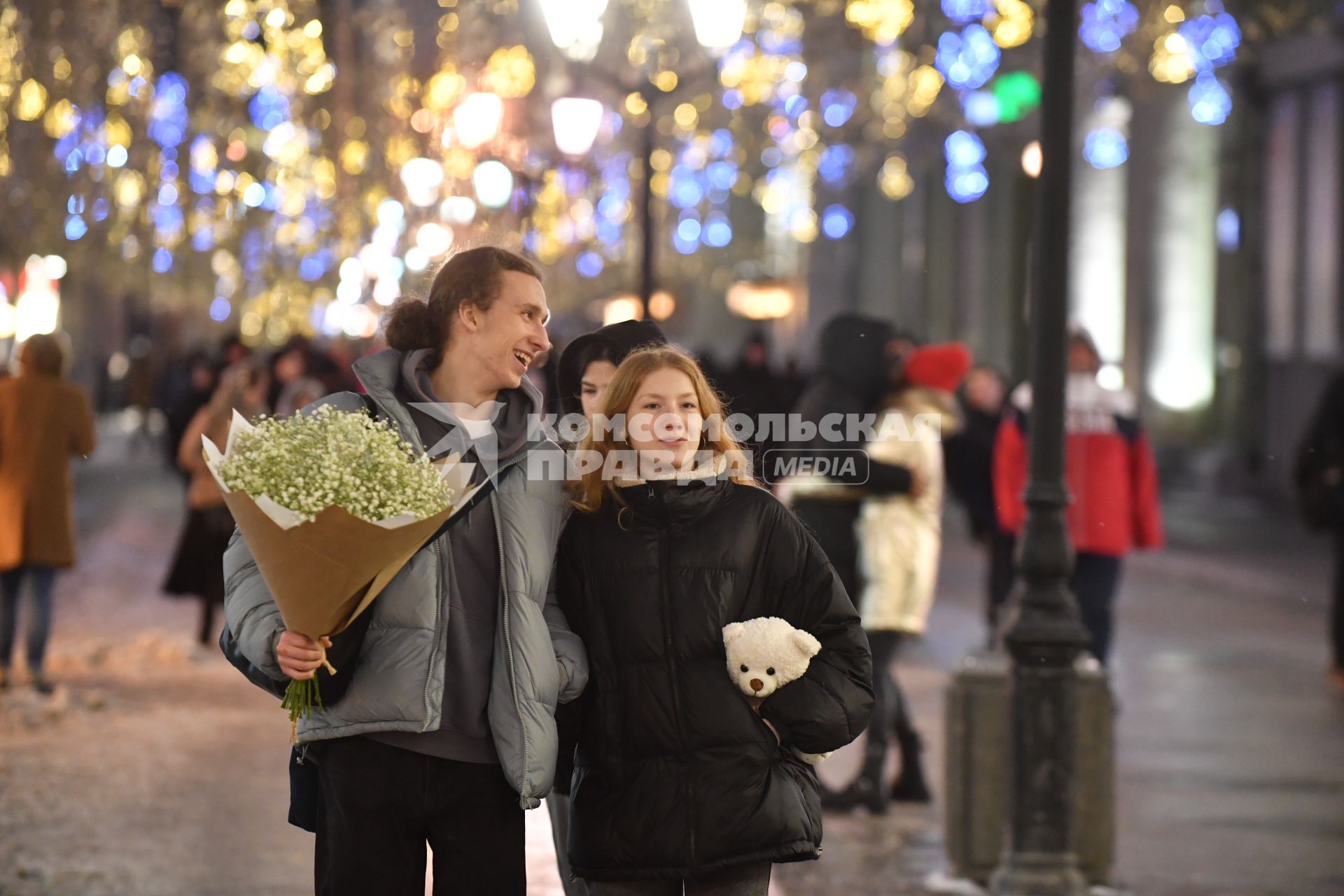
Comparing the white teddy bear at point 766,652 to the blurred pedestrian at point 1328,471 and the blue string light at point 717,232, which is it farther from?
the blue string light at point 717,232

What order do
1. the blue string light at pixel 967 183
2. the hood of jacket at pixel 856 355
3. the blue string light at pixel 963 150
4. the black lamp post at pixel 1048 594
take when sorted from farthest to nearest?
the blue string light at pixel 967 183, the blue string light at pixel 963 150, the hood of jacket at pixel 856 355, the black lamp post at pixel 1048 594

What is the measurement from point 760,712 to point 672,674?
208 mm

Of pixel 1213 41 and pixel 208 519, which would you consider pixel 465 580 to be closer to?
pixel 208 519

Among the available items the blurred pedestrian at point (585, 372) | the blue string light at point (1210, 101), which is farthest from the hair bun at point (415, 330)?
the blue string light at point (1210, 101)

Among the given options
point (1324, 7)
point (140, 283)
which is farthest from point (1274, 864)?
point (140, 283)

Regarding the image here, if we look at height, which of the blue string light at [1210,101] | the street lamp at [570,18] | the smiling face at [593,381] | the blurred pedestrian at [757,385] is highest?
the blue string light at [1210,101]

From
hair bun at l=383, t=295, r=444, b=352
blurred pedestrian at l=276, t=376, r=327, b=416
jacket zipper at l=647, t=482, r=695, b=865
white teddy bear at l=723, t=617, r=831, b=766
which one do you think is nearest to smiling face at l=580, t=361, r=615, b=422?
hair bun at l=383, t=295, r=444, b=352

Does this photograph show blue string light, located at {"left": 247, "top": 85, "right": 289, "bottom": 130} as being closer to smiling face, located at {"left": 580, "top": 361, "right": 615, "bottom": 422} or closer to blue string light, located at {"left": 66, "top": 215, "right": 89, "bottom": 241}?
blue string light, located at {"left": 66, "top": 215, "right": 89, "bottom": 241}

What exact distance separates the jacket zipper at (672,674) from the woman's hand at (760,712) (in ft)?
0.49

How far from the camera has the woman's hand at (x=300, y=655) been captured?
371 centimetres

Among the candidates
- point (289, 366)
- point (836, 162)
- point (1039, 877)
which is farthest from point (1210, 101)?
point (1039, 877)

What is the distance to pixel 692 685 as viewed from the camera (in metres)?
3.97

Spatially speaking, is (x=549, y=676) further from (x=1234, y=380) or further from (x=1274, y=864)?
(x=1234, y=380)

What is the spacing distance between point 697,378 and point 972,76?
16976 mm
